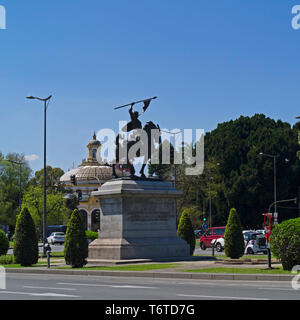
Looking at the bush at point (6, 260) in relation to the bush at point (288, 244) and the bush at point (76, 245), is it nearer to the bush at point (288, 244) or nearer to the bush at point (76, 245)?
the bush at point (76, 245)

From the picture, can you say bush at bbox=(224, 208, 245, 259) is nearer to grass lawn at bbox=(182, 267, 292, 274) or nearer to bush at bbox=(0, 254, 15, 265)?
grass lawn at bbox=(182, 267, 292, 274)

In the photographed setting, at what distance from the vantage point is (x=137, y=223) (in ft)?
86.4

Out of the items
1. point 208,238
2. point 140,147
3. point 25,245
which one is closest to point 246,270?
point 140,147

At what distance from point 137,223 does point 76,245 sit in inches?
132

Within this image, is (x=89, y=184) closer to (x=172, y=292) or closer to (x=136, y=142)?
(x=136, y=142)

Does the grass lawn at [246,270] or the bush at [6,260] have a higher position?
the grass lawn at [246,270]

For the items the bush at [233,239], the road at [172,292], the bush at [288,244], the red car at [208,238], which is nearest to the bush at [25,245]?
the bush at [233,239]

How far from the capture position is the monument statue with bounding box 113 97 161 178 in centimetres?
2767

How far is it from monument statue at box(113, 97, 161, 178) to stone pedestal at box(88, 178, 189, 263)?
110cm

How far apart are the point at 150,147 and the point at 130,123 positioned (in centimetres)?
148

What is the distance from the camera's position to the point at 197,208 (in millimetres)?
81062

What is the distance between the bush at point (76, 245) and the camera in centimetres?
2397

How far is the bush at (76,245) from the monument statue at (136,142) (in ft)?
13.6

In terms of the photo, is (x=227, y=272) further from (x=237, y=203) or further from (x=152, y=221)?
(x=237, y=203)
